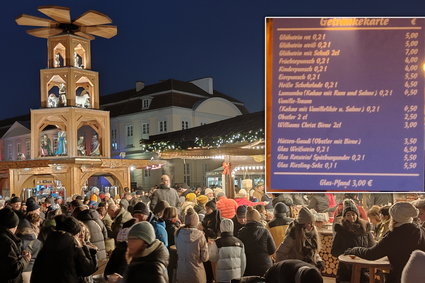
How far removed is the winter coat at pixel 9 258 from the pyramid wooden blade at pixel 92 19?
2325cm

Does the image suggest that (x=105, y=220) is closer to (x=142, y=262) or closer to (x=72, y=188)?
(x=142, y=262)

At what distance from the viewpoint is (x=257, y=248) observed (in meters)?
7.25

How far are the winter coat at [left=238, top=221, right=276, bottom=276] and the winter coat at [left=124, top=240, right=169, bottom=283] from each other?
3.09 meters

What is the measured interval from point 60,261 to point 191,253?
7.97 ft

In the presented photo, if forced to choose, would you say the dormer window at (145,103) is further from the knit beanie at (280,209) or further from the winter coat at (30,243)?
the winter coat at (30,243)

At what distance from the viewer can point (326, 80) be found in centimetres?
373

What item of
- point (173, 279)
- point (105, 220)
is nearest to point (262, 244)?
point (173, 279)

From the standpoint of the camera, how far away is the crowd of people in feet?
14.1

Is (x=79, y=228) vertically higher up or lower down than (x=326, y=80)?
lower down

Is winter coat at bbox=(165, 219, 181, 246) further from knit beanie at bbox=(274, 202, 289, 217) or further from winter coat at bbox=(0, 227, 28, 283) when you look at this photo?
winter coat at bbox=(0, 227, 28, 283)

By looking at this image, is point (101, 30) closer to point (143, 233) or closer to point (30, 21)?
point (30, 21)

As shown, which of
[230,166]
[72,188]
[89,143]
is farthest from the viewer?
[89,143]

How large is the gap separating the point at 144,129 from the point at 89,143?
711 cm

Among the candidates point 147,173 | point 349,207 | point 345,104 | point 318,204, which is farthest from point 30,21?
point 345,104
